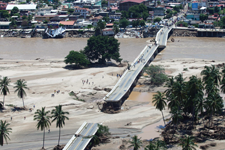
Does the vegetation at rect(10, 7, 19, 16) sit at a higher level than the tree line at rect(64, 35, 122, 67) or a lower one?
higher

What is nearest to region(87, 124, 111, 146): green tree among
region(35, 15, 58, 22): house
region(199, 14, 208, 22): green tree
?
region(199, 14, 208, 22): green tree

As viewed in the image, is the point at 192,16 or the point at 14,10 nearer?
the point at 192,16

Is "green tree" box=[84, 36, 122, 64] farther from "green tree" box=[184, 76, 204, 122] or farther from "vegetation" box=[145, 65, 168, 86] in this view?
"green tree" box=[184, 76, 204, 122]

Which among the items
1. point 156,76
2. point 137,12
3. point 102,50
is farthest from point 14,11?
point 156,76

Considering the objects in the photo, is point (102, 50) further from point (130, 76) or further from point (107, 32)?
point (107, 32)

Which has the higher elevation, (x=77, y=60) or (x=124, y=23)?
(x=124, y=23)

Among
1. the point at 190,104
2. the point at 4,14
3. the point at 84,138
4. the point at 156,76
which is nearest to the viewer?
the point at 84,138
